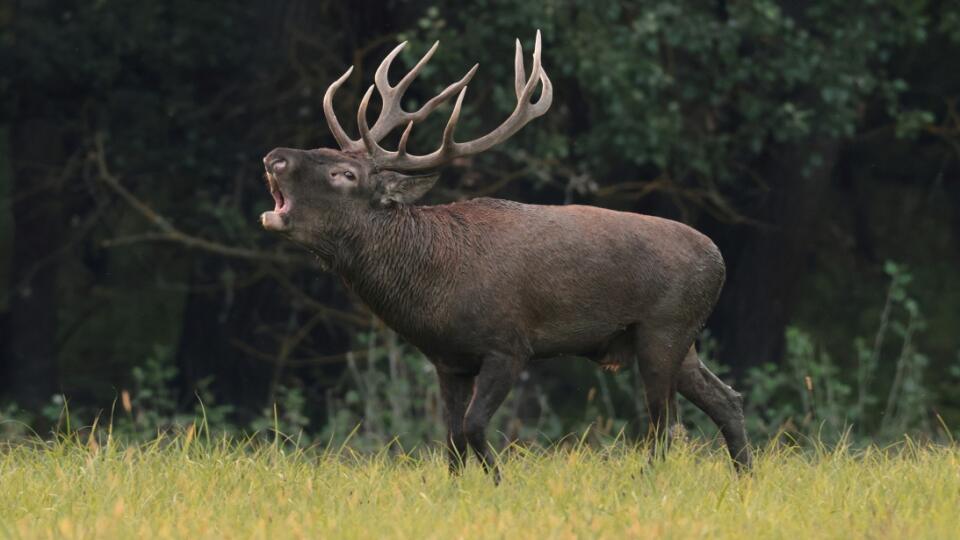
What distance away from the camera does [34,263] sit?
14.4 metres

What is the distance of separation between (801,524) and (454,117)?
2.32m

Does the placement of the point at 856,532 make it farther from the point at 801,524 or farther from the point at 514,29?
the point at 514,29

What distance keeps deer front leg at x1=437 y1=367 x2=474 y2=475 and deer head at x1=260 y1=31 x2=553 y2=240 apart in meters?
0.77

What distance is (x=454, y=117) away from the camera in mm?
7543

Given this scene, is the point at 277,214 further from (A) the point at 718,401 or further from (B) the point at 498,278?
(A) the point at 718,401

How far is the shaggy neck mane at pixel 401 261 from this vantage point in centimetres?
752

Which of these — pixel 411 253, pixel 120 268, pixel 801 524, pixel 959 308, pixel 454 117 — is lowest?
pixel 959 308

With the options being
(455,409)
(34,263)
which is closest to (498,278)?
(455,409)

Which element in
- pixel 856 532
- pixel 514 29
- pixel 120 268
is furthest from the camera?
pixel 120 268

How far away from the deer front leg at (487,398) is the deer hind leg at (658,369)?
0.63 metres

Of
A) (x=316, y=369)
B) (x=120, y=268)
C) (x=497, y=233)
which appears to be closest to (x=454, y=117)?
(x=497, y=233)

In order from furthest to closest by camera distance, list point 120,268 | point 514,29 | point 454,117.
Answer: point 120,268, point 514,29, point 454,117

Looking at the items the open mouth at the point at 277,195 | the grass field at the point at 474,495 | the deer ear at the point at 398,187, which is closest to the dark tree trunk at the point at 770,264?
the grass field at the point at 474,495

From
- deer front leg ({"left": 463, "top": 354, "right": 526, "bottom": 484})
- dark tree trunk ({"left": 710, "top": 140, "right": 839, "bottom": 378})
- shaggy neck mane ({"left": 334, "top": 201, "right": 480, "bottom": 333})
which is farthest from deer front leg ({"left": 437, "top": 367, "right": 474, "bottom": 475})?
dark tree trunk ({"left": 710, "top": 140, "right": 839, "bottom": 378})
